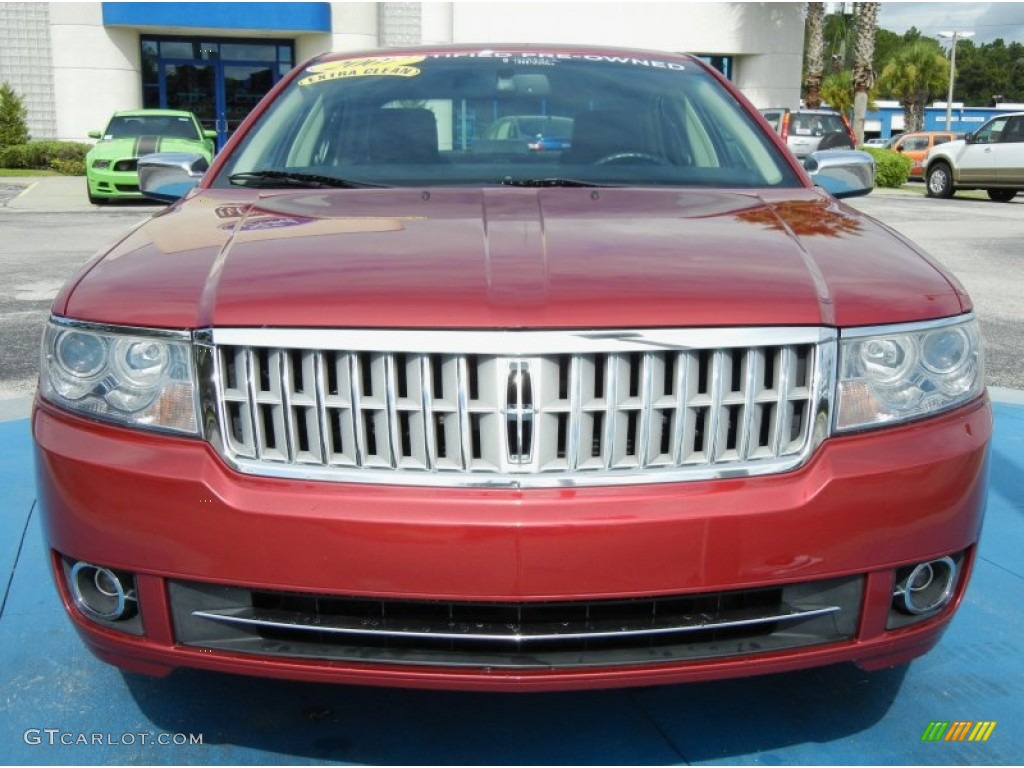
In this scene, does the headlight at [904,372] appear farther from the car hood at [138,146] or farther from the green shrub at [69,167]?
the green shrub at [69,167]

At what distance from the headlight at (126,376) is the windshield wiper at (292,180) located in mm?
1050

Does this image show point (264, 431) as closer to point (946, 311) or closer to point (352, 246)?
point (352, 246)

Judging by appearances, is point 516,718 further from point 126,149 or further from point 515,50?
point 126,149

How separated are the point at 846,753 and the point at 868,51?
2841cm

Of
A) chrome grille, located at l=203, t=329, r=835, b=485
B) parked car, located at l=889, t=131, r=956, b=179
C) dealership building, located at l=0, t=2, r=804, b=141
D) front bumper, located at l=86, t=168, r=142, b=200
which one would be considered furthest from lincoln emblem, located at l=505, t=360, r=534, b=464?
parked car, located at l=889, t=131, r=956, b=179

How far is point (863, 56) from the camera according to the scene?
2775 centimetres

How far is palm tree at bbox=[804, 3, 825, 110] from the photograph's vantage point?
30.2 m

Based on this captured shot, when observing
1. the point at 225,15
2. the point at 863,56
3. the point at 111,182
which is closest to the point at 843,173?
the point at 111,182

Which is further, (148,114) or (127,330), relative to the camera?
(148,114)

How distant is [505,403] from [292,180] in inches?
58.0

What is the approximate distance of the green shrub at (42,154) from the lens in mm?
24406

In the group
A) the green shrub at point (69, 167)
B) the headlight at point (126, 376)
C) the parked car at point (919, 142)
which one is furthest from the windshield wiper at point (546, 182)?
the parked car at point (919, 142)

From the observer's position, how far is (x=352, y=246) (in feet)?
7.38

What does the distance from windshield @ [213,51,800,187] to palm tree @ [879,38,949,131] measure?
189 feet
